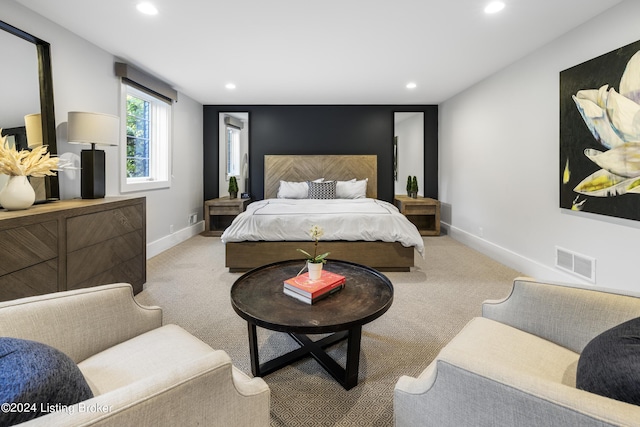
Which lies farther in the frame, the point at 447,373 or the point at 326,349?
the point at 326,349

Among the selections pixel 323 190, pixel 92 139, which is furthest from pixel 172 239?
pixel 323 190

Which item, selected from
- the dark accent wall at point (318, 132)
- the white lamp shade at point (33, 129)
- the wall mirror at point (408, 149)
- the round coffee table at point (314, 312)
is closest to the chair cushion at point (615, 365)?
the round coffee table at point (314, 312)

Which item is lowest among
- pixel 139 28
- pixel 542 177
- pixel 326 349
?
pixel 326 349

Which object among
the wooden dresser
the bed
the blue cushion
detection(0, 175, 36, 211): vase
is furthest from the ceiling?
the blue cushion

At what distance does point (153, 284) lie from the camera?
3.09 m

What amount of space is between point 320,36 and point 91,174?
2.46 meters

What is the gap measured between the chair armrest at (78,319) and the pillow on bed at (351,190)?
415 centimetres

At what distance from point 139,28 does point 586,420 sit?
3703 millimetres

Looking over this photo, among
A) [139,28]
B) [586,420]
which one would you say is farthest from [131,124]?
[586,420]

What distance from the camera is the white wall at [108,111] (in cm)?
267

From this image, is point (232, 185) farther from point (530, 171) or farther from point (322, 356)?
point (530, 171)

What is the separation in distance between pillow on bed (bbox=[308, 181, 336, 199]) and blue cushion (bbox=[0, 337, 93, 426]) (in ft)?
14.7

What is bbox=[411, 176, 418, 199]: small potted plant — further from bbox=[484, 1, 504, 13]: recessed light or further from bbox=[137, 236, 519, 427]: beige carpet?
bbox=[484, 1, 504, 13]: recessed light

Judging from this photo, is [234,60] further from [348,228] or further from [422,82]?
[422,82]
